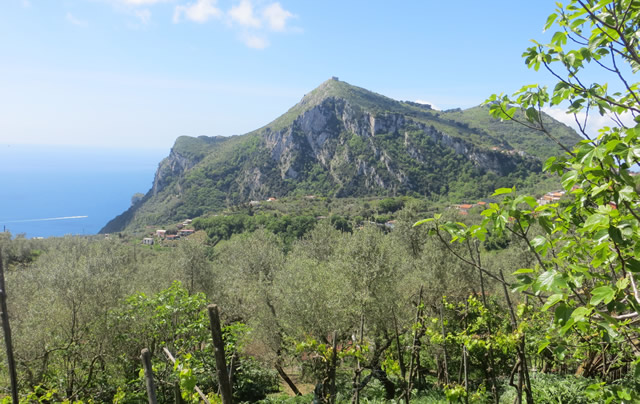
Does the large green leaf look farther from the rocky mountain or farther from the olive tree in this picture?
the rocky mountain

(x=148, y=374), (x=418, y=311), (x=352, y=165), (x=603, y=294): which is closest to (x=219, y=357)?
(x=148, y=374)

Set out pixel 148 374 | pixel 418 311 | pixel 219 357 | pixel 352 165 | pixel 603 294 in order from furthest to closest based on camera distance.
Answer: pixel 352 165 < pixel 418 311 < pixel 219 357 < pixel 148 374 < pixel 603 294

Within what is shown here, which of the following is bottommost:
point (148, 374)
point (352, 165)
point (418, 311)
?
point (418, 311)

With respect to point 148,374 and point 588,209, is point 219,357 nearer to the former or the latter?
point 148,374

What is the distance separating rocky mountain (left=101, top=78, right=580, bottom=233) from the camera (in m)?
160

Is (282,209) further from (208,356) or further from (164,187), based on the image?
(208,356)

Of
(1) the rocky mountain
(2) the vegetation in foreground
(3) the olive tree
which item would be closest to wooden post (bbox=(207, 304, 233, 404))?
(2) the vegetation in foreground

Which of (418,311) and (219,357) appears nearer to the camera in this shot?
(219,357)

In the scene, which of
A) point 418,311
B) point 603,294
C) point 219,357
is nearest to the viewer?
point 603,294

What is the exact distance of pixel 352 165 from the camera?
176250 millimetres

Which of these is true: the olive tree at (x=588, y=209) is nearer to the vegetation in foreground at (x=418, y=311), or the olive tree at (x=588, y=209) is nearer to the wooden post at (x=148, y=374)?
the vegetation in foreground at (x=418, y=311)

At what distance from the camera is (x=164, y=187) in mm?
199500

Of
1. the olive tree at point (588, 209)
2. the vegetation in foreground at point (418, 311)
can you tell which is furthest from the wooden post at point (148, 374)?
the olive tree at point (588, 209)

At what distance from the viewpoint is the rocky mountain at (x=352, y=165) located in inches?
6299
